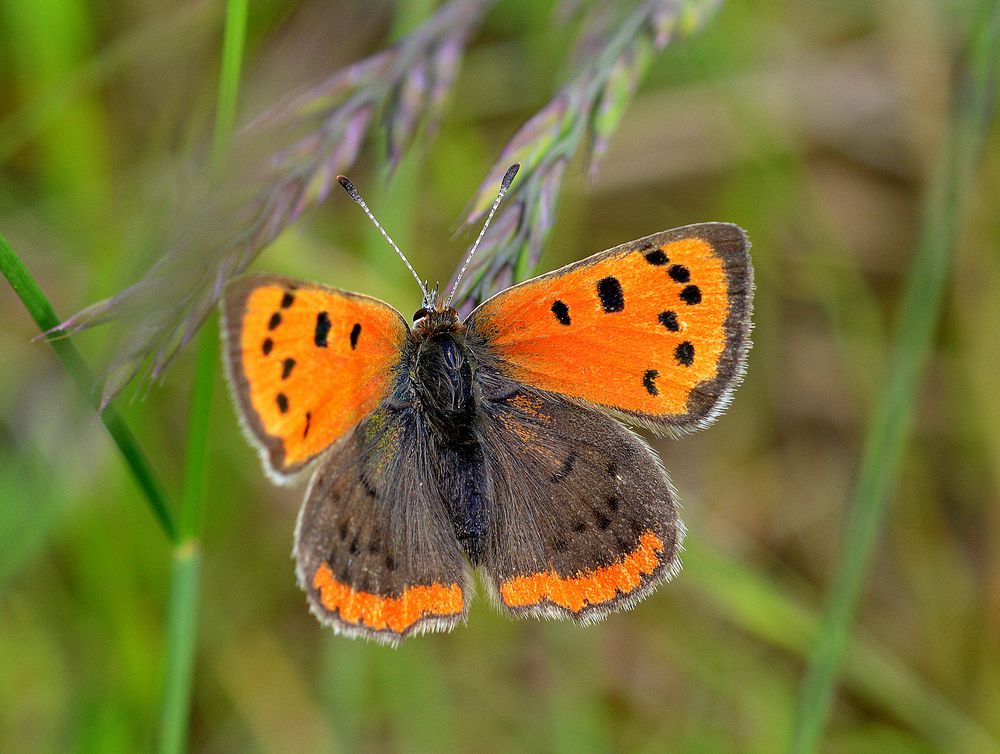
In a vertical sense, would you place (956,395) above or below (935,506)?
above

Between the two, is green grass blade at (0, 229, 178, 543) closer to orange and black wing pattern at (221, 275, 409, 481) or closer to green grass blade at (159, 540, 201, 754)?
green grass blade at (159, 540, 201, 754)

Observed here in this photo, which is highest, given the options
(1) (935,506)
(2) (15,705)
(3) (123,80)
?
(3) (123,80)

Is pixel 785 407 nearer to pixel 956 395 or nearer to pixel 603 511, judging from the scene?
pixel 956 395

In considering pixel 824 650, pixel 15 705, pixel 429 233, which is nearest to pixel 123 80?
pixel 429 233

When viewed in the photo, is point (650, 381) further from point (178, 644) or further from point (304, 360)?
point (178, 644)

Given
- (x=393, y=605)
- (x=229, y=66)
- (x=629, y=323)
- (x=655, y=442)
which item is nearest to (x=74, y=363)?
(x=229, y=66)

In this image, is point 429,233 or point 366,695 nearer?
point 366,695

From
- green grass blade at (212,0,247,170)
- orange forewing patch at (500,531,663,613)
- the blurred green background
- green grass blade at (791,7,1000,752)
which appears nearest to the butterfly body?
orange forewing patch at (500,531,663,613)
